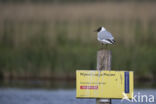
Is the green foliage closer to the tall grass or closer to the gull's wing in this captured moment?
the tall grass

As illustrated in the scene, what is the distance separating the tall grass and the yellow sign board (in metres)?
Answer: 6.13

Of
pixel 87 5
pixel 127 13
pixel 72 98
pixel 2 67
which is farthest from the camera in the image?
pixel 87 5

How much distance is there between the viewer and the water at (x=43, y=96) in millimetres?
12617

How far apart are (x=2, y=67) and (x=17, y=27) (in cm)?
205

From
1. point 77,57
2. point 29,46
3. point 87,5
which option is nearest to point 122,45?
point 77,57

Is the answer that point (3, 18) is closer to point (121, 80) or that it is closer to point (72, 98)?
point (72, 98)

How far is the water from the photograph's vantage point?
1262cm

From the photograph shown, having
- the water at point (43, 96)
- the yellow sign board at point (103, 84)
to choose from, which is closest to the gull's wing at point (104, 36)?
the yellow sign board at point (103, 84)

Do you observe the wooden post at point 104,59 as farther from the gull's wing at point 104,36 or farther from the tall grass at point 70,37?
the tall grass at point 70,37

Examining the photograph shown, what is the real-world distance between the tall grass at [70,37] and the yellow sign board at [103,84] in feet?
20.1

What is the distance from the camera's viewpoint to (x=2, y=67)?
16.0 m

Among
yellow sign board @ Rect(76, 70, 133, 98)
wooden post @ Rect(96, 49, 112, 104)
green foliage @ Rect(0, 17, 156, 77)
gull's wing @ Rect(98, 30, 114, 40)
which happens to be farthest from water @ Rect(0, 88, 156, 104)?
wooden post @ Rect(96, 49, 112, 104)

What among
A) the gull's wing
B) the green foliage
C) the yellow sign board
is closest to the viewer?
the yellow sign board

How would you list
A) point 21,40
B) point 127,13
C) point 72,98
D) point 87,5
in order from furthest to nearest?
point 87,5
point 127,13
point 21,40
point 72,98
